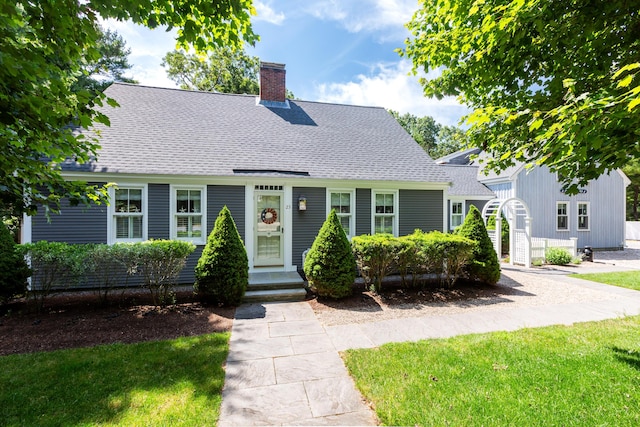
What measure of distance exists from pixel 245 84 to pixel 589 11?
70.5ft

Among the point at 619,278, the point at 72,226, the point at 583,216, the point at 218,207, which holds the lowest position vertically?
the point at 619,278

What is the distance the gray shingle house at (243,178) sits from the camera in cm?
714

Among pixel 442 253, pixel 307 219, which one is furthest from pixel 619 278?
pixel 307 219

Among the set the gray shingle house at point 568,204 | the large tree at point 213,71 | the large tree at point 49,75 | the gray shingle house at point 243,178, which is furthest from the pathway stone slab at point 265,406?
the large tree at point 213,71

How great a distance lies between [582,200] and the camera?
14828 millimetres

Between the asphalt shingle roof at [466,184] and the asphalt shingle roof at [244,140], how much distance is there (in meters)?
4.64

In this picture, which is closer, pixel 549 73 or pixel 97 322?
pixel 549 73

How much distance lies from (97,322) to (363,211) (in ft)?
22.2

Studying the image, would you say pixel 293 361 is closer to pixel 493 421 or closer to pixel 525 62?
pixel 493 421

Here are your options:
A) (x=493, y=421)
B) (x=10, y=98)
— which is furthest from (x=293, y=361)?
(x=10, y=98)

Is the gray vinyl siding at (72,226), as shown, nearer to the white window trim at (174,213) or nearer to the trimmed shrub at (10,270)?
the trimmed shrub at (10,270)

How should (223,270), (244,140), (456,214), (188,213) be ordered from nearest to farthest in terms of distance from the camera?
1. (223,270)
2. (188,213)
3. (244,140)
4. (456,214)

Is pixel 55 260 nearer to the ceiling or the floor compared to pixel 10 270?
nearer to the ceiling

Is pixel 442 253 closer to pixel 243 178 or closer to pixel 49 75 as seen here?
pixel 243 178
